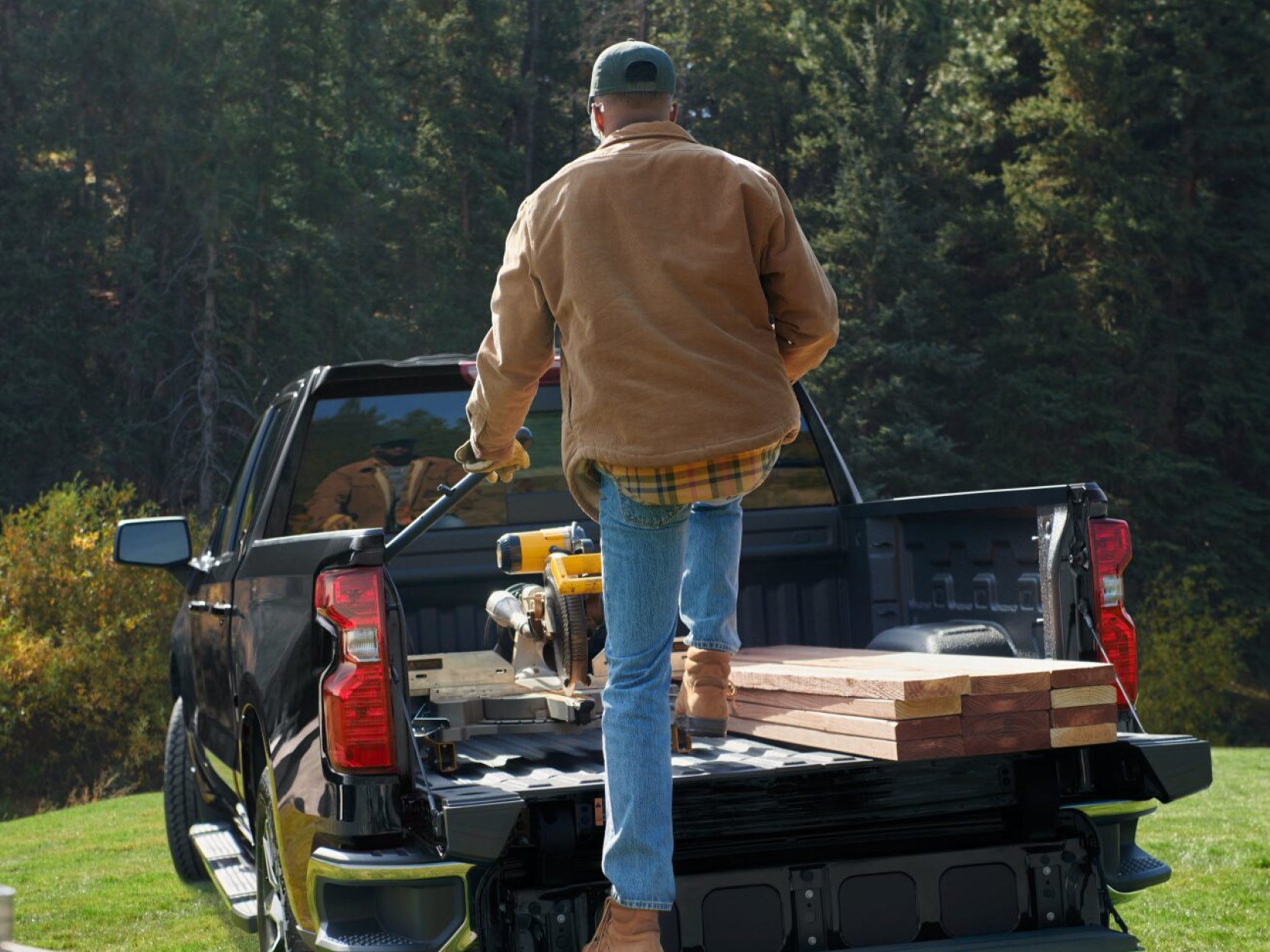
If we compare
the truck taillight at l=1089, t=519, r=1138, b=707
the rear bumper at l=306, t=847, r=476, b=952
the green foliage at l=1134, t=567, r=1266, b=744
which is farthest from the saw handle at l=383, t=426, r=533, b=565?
the green foliage at l=1134, t=567, r=1266, b=744

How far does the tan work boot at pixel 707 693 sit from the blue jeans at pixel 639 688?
0.69m

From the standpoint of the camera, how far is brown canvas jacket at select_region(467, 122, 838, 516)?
3531mm

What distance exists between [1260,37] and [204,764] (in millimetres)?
33537

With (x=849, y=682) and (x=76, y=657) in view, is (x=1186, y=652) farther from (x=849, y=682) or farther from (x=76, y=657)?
(x=849, y=682)

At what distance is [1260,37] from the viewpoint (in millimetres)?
34625

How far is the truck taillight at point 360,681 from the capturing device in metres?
3.78

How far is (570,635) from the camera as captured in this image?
4.69m

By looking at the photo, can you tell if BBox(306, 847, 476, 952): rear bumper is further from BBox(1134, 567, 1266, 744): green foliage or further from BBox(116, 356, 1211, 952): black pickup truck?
BBox(1134, 567, 1266, 744): green foliage

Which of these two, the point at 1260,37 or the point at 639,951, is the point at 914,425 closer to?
the point at 1260,37

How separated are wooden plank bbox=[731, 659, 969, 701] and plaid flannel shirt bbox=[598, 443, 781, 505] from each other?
0.62 m

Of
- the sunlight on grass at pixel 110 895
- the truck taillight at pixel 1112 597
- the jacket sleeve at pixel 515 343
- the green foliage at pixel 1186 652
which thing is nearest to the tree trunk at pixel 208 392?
the sunlight on grass at pixel 110 895

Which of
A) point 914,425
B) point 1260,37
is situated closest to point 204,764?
point 914,425

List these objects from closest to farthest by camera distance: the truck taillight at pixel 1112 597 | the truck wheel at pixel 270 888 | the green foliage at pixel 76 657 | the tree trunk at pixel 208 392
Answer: the truck wheel at pixel 270 888 → the truck taillight at pixel 1112 597 → the green foliage at pixel 76 657 → the tree trunk at pixel 208 392

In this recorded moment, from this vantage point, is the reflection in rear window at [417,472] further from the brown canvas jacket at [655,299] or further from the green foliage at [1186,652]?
the green foliage at [1186,652]
